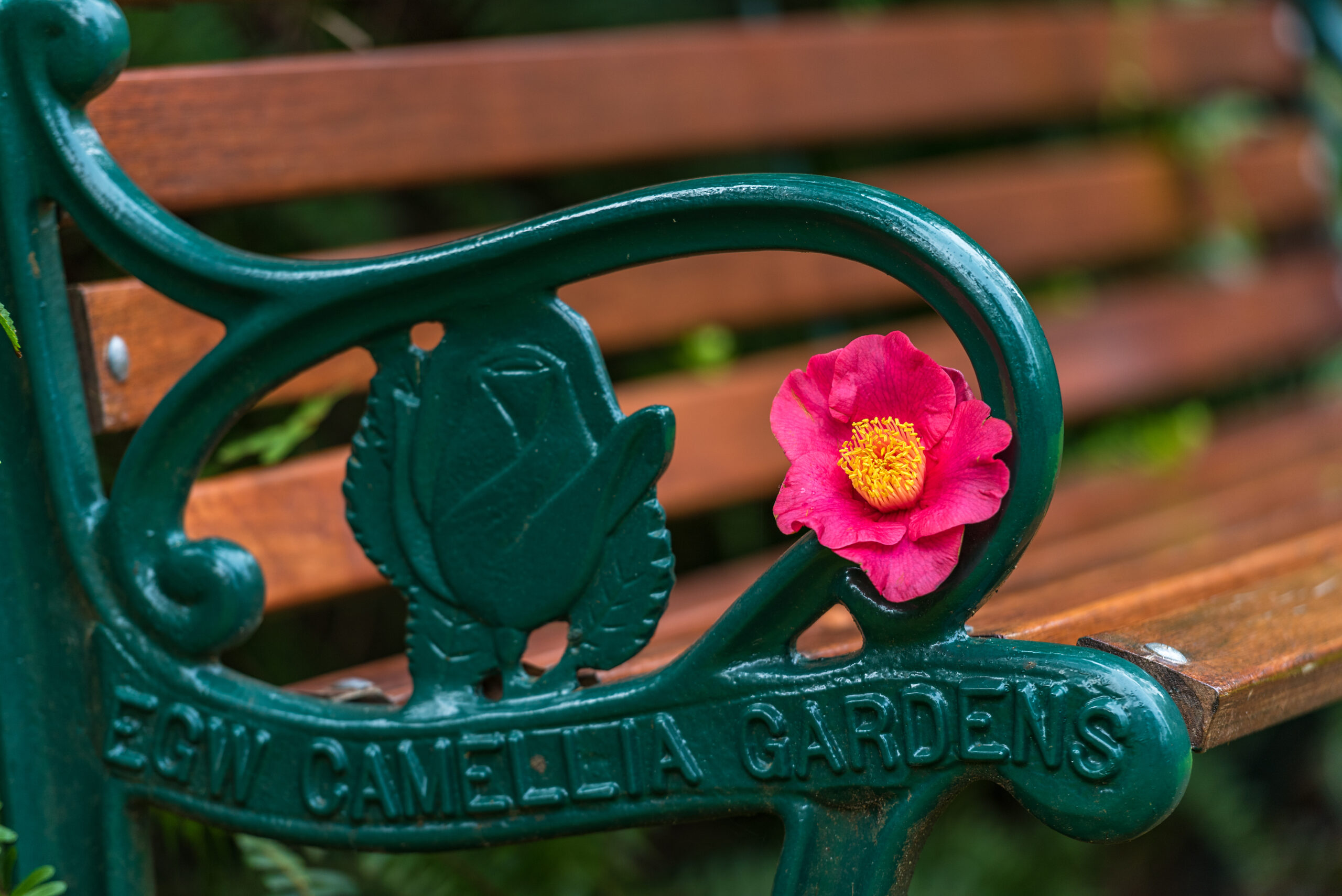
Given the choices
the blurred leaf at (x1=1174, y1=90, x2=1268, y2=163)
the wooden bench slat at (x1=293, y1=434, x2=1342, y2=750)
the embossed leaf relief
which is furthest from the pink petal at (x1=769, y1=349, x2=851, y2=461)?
the blurred leaf at (x1=1174, y1=90, x2=1268, y2=163)

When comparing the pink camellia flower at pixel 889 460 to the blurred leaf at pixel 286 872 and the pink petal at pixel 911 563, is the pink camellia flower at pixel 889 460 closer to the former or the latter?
the pink petal at pixel 911 563

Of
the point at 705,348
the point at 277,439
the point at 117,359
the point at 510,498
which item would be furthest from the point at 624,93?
the point at 510,498

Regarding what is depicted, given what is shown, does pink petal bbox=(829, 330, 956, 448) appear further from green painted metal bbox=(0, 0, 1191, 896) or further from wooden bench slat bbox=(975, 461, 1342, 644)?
wooden bench slat bbox=(975, 461, 1342, 644)

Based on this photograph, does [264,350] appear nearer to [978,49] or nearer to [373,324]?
[373,324]

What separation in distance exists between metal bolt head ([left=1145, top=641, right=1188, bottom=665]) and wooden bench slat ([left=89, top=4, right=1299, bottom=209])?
1030 millimetres

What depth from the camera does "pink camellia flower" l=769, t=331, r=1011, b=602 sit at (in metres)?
0.81

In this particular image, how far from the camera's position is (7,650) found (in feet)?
3.51

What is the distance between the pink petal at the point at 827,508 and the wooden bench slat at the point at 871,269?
2.37ft

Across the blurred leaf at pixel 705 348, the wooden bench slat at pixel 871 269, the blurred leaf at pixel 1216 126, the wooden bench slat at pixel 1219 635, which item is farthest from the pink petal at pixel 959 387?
the blurred leaf at pixel 1216 126

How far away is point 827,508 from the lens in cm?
83

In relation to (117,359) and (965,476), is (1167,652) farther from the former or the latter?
(117,359)

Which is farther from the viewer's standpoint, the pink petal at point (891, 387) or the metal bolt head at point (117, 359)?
the metal bolt head at point (117, 359)

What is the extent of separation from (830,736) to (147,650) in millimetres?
579

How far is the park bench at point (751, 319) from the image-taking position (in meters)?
1.02
